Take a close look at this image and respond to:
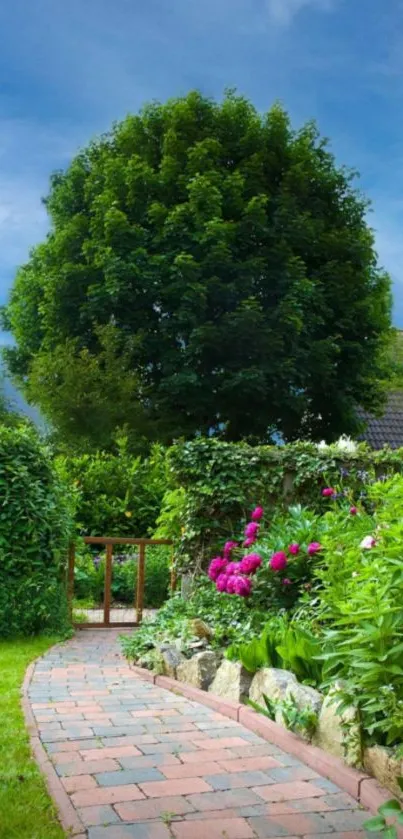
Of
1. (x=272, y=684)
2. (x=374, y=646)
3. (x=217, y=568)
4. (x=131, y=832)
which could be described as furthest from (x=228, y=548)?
(x=131, y=832)

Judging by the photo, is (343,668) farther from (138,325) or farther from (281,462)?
(138,325)

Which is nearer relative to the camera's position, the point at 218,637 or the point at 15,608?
the point at 218,637

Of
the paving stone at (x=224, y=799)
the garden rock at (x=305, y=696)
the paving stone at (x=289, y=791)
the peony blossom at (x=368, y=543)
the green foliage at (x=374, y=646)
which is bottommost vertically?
the paving stone at (x=289, y=791)

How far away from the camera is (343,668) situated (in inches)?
167

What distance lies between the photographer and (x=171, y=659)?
20.7 ft

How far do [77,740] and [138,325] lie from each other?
15105mm

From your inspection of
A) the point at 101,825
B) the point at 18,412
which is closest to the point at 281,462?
the point at 101,825

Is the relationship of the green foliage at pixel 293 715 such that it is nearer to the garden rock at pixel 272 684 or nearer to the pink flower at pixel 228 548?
the garden rock at pixel 272 684

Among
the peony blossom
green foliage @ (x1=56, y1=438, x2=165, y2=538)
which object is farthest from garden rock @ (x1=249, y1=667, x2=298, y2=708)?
green foliage @ (x1=56, y1=438, x2=165, y2=538)

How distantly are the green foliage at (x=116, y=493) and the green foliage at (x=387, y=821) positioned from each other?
33.4 ft

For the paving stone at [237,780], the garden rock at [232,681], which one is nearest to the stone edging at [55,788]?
the paving stone at [237,780]

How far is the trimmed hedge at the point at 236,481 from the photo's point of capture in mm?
8648

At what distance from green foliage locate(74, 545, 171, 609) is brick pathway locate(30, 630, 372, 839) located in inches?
230

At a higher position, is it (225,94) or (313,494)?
(225,94)
